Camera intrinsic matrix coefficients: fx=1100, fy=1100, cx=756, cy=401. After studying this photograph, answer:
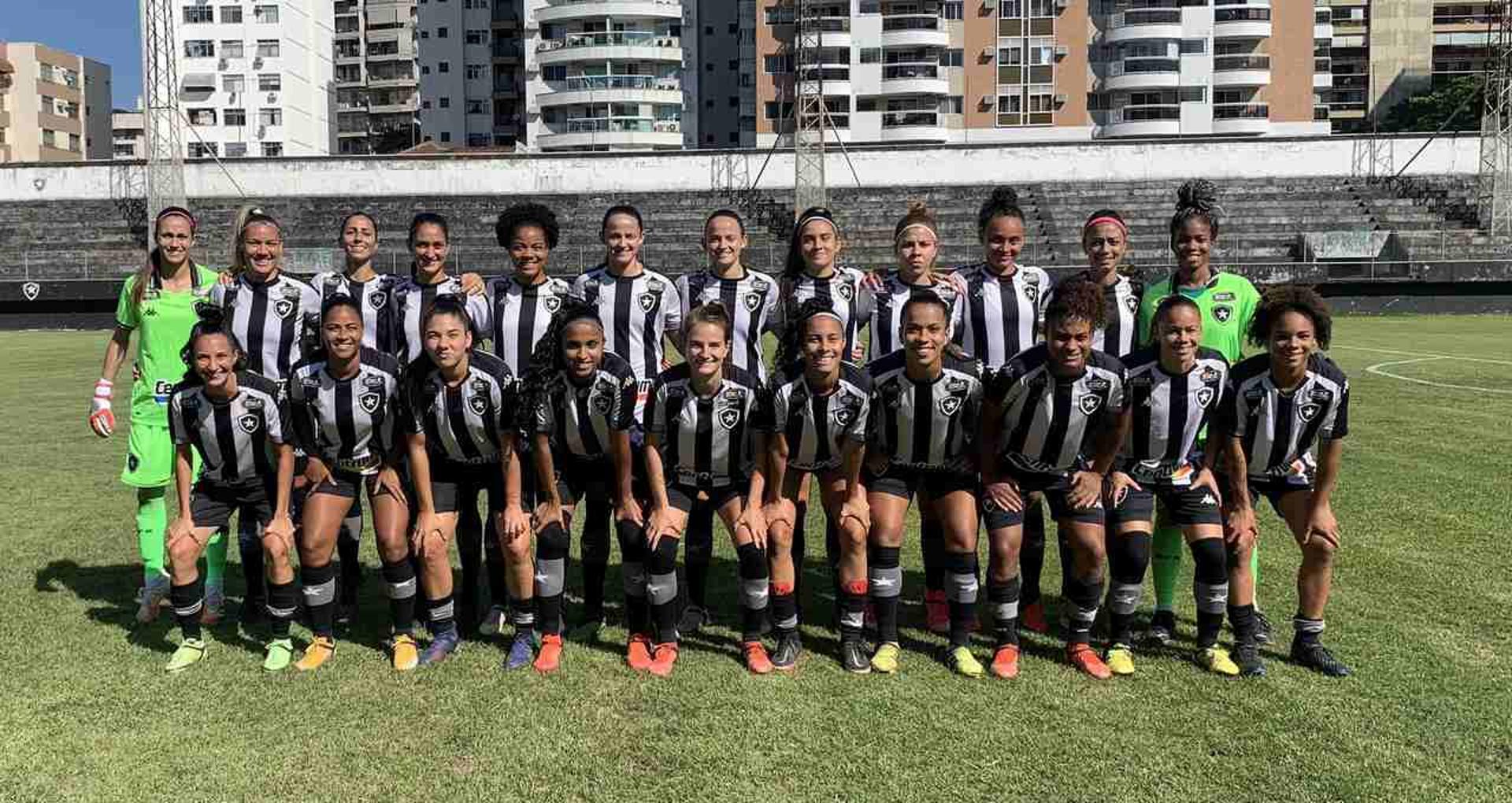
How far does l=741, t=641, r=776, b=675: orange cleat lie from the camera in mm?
4391

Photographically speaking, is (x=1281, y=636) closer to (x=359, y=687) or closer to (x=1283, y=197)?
(x=359, y=687)

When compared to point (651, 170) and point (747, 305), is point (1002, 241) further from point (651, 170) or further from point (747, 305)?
point (651, 170)

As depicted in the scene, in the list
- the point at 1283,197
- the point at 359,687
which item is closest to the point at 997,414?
the point at 359,687

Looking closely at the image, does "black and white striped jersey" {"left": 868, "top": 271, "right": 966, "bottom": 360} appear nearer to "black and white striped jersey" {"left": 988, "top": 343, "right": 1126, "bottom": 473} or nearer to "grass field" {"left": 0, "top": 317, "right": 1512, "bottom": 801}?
"black and white striped jersey" {"left": 988, "top": 343, "right": 1126, "bottom": 473}

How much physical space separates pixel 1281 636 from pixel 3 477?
874 centimetres

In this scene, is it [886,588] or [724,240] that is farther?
[724,240]

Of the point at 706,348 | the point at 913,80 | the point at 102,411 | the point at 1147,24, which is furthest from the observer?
the point at 913,80

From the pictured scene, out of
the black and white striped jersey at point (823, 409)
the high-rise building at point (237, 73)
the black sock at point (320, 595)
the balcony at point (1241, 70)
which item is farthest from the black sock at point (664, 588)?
the high-rise building at point (237, 73)

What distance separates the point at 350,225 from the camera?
5.22 m

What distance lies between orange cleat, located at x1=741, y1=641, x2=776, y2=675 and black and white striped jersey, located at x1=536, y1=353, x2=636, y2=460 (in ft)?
3.35

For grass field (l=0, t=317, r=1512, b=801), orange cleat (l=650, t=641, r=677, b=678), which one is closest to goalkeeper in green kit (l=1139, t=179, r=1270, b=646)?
grass field (l=0, t=317, r=1512, b=801)

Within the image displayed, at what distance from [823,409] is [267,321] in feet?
8.82

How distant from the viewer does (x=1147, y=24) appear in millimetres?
52656

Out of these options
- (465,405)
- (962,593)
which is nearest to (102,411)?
(465,405)
